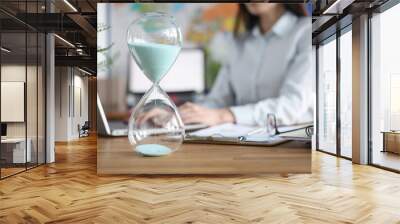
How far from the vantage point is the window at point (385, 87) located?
6555mm

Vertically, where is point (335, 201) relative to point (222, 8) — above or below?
below

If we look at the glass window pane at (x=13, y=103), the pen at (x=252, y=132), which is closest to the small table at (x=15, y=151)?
the glass window pane at (x=13, y=103)

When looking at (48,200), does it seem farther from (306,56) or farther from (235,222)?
(306,56)

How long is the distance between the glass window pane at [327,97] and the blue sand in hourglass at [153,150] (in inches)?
204

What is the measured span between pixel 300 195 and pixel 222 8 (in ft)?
8.92

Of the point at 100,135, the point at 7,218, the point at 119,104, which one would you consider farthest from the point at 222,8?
the point at 7,218

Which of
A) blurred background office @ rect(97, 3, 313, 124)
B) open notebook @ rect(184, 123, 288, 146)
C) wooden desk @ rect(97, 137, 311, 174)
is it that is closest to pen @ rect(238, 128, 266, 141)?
open notebook @ rect(184, 123, 288, 146)

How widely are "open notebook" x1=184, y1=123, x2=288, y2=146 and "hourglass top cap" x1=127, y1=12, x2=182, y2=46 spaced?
222cm

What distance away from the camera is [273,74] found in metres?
5.55

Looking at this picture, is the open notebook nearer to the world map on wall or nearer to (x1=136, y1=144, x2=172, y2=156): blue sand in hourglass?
(x1=136, y1=144, x2=172, y2=156): blue sand in hourglass

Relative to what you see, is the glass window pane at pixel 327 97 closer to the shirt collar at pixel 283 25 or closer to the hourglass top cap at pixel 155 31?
the shirt collar at pixel 283 25

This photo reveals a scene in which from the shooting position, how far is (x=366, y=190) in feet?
15.8

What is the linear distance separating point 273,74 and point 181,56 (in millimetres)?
1298

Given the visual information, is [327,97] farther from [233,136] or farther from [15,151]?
[15,151]
